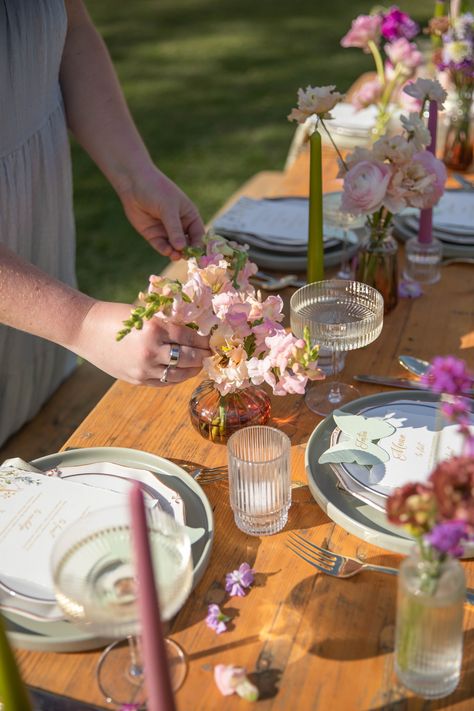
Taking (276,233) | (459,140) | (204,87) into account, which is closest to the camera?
(276,233)

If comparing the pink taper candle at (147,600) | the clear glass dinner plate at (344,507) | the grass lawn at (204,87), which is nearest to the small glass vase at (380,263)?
the clear glass dinner plate at (344,507)

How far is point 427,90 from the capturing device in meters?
1.46

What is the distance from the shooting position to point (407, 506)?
70 cm

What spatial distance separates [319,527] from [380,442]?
0.16 meters

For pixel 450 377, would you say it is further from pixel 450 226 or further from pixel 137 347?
pixel 450 226

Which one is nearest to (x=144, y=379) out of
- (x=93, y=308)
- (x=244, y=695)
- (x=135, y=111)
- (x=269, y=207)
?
(x=93, y=308)

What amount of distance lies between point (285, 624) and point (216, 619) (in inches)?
3.1

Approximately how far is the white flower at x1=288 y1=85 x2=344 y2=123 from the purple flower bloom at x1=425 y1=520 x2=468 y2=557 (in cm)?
90

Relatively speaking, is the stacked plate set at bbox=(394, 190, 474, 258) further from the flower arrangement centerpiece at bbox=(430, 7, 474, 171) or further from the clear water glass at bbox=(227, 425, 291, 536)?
the clear water glass at bbox=(227, 425, 291, 536)

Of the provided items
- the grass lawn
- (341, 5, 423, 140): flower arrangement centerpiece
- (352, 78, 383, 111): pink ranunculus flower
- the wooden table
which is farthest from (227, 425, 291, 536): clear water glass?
the grass lawn

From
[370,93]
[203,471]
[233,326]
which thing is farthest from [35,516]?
[370,93]

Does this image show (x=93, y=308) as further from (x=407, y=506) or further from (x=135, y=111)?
(x=135, y=111)

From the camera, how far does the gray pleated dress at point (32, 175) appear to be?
1546 millimetres

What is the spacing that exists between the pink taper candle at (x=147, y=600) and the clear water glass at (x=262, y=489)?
38 centimetres
